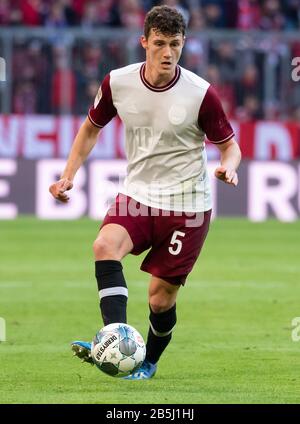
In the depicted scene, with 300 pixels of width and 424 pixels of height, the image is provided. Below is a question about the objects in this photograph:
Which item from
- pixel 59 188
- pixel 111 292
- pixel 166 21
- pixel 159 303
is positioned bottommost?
pixel 159 303

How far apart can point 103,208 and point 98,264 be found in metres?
13.2

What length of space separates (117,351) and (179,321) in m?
3.85

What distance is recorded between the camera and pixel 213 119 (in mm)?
8266

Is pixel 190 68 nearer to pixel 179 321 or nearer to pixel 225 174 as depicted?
pixel 179 321

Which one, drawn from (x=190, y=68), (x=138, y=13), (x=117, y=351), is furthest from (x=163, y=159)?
(x=138, y=13)

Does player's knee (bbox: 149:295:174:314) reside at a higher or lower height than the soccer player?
lower

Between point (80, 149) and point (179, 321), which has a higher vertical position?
point (80, 149)

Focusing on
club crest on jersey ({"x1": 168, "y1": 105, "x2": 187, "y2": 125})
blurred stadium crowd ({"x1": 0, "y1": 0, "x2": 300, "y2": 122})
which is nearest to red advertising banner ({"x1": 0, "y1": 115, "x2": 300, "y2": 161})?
blurred stadium crowd ({"x1": 0, "y1": 0, "x2": 300, "y2": 122})

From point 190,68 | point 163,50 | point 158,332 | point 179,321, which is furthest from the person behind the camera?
point 190,68

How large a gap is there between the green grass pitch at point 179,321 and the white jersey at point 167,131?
4.13 feet

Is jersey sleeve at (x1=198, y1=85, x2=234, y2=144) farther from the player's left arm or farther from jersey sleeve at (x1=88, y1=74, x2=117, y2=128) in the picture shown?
jersey sleeve at (x1=88, y1=74, x2=117, y2=128)

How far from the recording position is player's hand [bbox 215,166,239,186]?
7811 mm

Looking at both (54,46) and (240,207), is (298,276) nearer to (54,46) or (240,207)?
(240,207)

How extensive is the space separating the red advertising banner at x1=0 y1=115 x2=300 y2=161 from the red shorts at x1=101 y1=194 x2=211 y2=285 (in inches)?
523
